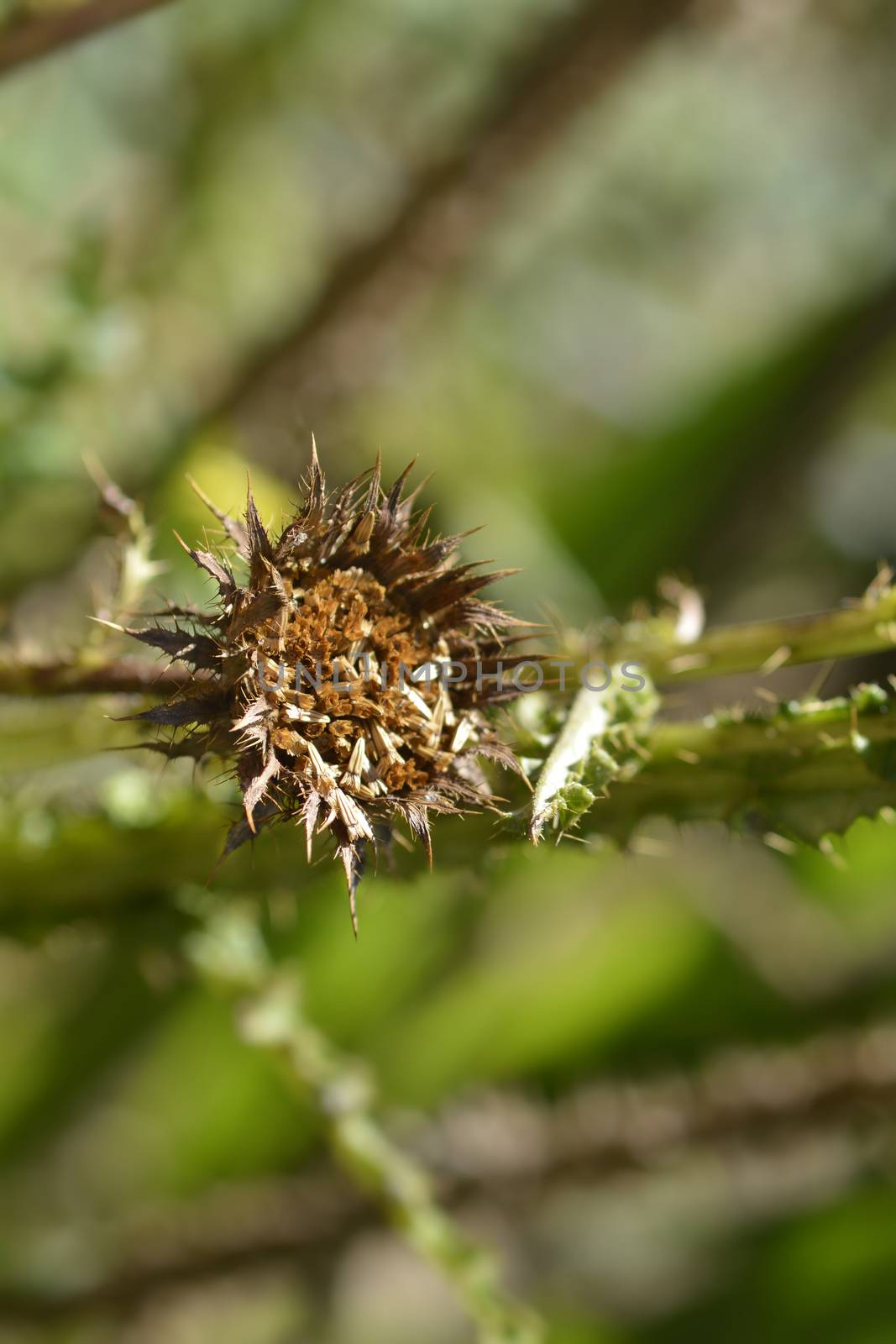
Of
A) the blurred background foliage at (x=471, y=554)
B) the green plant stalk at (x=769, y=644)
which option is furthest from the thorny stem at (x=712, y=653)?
the blurred background foliage at (x=471, y=554)

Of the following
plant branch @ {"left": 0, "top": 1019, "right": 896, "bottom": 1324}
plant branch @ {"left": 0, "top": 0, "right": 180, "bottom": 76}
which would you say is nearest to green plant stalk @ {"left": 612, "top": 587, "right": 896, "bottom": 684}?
plant branch @ {"left": 0, "top": 0, "right": 180, "bottom": 76}

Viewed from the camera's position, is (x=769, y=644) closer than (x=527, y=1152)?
Yes

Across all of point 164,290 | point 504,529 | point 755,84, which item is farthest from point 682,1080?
point 755,84

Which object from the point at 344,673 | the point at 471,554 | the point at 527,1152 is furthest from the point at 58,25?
the point at 527,1152

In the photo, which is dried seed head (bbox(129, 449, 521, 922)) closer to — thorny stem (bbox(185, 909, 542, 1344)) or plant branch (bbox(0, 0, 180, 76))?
thorny stem (bbox(185, 909, 542, 1344))

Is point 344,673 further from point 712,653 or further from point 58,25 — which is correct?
point 58,25

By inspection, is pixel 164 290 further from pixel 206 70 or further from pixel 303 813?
pixel 303 813
